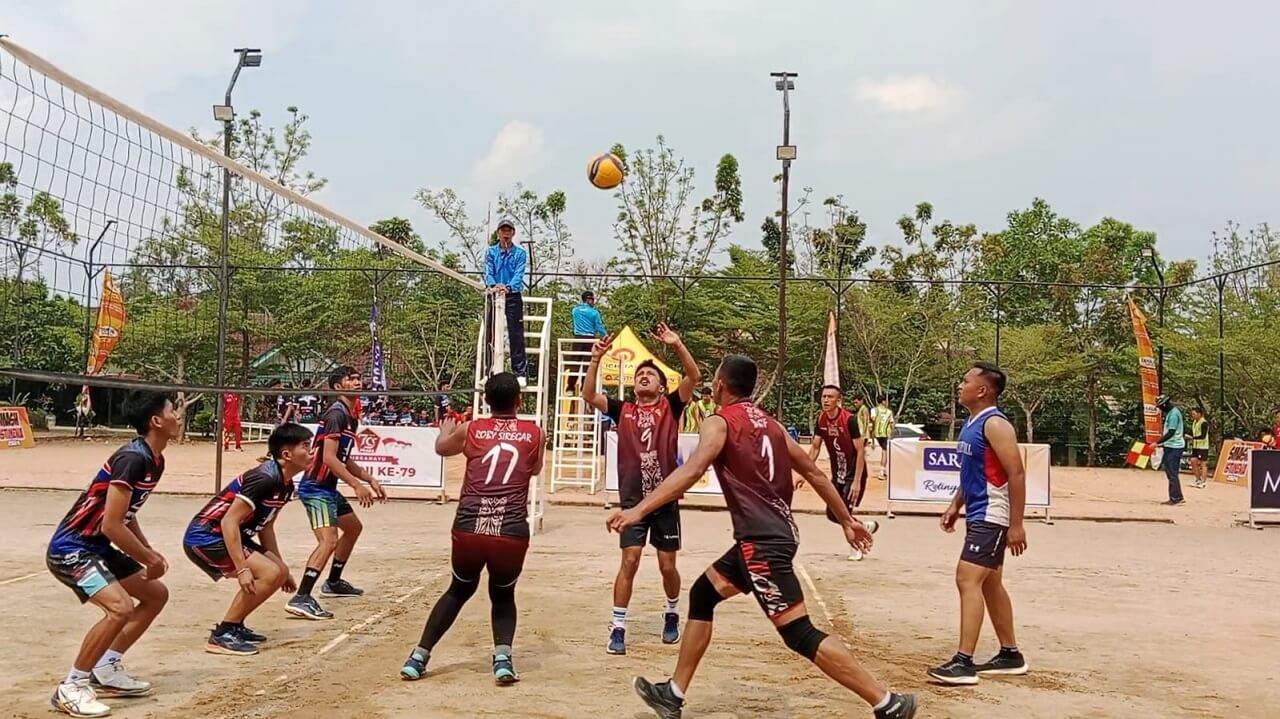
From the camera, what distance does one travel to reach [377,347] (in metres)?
16.2

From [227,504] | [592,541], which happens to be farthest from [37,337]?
[592,541]

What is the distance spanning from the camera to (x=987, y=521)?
245 inches

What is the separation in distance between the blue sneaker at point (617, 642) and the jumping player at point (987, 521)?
1.89 m

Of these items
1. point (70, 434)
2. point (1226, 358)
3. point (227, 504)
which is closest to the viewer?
point (227, 504)

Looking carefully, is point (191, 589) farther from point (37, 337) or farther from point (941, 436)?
point (941, 436)

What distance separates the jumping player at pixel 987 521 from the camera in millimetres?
6125

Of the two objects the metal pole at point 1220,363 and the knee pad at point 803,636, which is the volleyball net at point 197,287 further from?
the metal pole at point 1220,363

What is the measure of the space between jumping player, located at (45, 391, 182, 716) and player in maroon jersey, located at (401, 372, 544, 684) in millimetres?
1421

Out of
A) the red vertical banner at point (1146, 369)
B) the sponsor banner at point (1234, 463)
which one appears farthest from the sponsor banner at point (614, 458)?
the sponsor banner at point (1234, 463)

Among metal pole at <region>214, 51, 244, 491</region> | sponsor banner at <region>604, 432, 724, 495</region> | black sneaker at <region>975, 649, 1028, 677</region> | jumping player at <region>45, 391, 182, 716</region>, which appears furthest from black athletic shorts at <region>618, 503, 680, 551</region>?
sponsor banner at <region>604, 432, 724, 495</region>

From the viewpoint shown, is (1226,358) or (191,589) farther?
(1226,358)

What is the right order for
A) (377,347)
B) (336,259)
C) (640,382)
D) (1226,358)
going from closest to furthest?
1. (640,382)
2. (377,347)
3. (336,259)
4. (1226,358)

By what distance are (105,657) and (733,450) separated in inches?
137

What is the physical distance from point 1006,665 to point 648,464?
2512 millimetres
